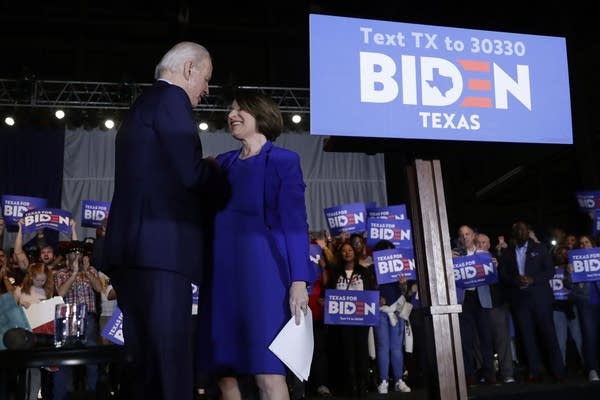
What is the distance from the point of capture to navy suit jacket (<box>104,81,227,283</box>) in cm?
152

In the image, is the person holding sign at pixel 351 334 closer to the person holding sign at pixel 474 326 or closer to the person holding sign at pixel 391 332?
the person holding sign at pixel 391 332

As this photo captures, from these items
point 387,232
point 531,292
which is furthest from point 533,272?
point 387,232

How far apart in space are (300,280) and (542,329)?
4308mm

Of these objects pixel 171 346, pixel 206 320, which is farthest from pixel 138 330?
pixel 206 320

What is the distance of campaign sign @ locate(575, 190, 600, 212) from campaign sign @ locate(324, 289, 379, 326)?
327 cm

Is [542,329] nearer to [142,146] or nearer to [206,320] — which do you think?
[206,320]

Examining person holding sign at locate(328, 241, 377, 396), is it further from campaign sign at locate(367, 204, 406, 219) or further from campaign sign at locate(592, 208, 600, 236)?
campaign sign at locate(592, 208, 600, 236)

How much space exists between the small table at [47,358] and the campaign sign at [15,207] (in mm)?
5947

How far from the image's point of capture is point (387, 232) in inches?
245

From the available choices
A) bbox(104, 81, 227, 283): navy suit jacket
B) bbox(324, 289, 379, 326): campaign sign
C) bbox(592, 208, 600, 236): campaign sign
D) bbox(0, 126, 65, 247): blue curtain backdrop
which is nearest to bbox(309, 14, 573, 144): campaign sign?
bbox(104, 81, 227, 283): navy suit jacket

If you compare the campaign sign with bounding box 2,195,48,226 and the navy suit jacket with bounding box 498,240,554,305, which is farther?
the campaign sign with bounding box 2,195,48,226

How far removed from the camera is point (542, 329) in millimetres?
5430

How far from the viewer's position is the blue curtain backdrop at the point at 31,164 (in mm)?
10086

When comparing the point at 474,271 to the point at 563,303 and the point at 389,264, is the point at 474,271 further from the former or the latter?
the point at 563,303
